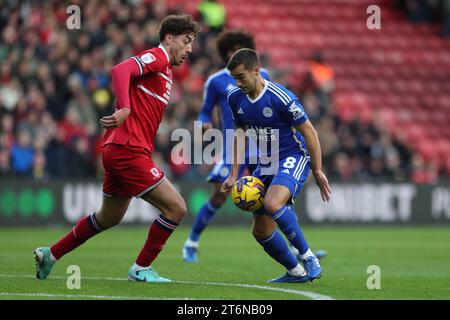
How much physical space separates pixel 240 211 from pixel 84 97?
422 centimetres

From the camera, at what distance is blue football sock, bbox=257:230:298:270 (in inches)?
368

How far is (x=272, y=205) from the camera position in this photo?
29.8 ft

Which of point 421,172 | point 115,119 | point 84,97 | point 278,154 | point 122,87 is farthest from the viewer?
point 421,172

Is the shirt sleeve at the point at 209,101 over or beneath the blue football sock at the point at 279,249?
over

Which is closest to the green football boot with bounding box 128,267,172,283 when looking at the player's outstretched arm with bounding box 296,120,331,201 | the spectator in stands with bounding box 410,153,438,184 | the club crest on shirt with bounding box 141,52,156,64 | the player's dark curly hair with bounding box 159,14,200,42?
the player's outstretched arm with bounding box 296,120,331,201

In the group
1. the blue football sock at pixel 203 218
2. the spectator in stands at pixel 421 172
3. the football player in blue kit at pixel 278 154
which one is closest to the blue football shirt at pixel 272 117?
the football player in blue kit at pixel 278 154

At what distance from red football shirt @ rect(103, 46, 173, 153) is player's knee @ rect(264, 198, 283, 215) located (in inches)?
49.6

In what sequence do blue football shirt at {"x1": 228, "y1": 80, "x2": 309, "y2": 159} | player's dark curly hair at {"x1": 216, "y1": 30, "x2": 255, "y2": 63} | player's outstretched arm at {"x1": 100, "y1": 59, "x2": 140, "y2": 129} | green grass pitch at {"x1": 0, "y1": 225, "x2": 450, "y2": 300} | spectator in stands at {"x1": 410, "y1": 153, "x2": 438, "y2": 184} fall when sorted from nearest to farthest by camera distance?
green grass pitch at {"x1": 0, "y1": 225, "x2": 450, "y2": 300}, player's outstretched arm at {"x1": 100, "y1": 59, "x2": 140, "y2": 129}, blue football shirt at {"x1": 228, "y1": 80, "x2": 309, "y2": 159}, player's dark curly hair at {"x1": 216, "y1": 30, "x2": 255, "y2": 63}, spectator in stands at {"x1": 410, "y1": 153, "x2": 438, "y2": 184}

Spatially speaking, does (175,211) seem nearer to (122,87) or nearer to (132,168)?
(132,168)

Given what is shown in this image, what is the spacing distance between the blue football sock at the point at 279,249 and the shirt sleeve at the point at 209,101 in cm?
357

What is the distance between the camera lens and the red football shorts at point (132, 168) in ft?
29.9

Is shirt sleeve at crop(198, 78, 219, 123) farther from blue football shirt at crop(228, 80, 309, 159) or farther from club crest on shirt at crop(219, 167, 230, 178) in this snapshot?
blue football shirt at crop(228, 80, 309, 159)

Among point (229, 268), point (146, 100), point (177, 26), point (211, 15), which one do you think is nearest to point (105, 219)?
point (146, 100)

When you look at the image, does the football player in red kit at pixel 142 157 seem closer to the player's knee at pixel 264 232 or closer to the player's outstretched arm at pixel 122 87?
the player's outstretched arm at pixel 122 87
